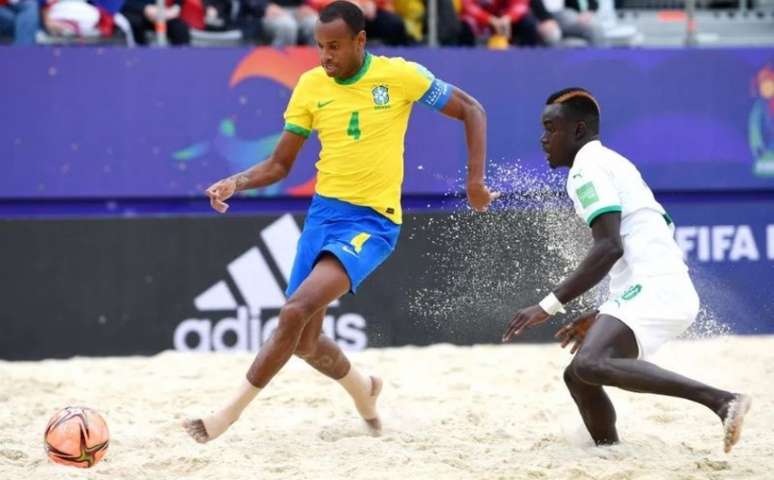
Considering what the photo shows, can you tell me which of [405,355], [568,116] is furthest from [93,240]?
[568,116]

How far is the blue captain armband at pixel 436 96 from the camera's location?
6004 millimetres

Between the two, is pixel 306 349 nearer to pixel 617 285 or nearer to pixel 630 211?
pixel 617 285

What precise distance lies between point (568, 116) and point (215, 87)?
4.45 metres

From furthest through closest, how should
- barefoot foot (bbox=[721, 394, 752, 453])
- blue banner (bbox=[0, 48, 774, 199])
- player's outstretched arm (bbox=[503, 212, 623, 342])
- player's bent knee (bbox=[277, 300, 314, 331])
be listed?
blue banner (bbox=[0, 48, 774, 199]) → player's bent knee (bbox=[277, 300, 314, 331]) → player's outstretched arm (bbox=[503, 212, 623, 342]) → barefoot foot (bbox=[721, 394, 752, 453])

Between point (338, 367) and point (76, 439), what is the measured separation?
1445 mm

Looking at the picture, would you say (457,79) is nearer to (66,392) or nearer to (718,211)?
(718,211)

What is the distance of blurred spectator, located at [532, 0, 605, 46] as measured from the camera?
10.4m

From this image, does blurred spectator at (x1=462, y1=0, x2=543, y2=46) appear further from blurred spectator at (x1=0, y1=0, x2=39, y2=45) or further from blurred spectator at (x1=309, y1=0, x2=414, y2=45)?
blurred spectator at (x1=0, y1=0, x2=39, y2=45)

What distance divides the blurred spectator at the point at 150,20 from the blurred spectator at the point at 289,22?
2.20 ft

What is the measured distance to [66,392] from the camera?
766cm

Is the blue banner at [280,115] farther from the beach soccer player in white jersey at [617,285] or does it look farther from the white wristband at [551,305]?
the white wristband at [551,305]

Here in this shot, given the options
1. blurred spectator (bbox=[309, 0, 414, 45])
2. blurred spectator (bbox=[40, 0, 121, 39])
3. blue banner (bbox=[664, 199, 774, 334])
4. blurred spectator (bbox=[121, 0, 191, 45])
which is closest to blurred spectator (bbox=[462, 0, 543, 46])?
blurred spectator (bbox=[309, 0, 414, 45])

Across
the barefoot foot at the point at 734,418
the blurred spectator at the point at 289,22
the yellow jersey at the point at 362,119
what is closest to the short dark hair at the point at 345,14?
the yellow jersey at the point at 362,119

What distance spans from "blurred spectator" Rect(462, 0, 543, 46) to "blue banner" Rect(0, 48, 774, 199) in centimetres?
60
